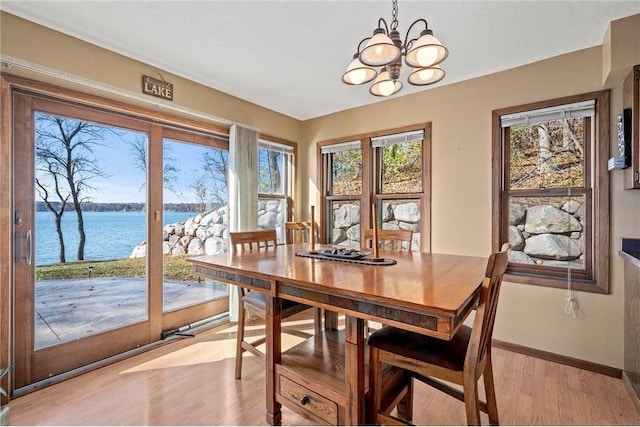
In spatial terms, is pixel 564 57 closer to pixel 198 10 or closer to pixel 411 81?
pixel 411 81

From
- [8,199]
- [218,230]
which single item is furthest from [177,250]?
[8,199]

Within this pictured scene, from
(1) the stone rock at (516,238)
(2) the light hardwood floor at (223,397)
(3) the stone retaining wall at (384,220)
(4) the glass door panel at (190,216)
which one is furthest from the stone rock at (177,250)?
(1) the stone rock at (516,238)

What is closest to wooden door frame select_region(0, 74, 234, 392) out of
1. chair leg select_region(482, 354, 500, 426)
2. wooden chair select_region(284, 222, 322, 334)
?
wooden chair select_region(284, 222, 322, 334)

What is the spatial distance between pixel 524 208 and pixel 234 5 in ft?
9.16

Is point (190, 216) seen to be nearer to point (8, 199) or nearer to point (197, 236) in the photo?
point (197, 236)

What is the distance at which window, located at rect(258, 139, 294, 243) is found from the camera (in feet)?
12.0

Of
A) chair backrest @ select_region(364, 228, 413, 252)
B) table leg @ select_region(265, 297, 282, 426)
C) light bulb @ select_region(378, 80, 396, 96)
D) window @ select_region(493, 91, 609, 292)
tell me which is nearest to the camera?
table leg @ select_region(265, 297, 282, 426)

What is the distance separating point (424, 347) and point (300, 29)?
2.12 m

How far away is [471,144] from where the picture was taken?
275 cm

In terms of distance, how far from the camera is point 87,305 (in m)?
A: 2.29

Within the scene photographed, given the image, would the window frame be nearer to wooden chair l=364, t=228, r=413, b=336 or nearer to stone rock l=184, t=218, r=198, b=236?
stone rock l=184, t=218, r=198, b=236

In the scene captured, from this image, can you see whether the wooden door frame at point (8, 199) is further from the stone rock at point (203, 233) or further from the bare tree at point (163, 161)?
the stone rock at point (203, 233)

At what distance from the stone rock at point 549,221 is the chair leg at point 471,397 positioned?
198cm

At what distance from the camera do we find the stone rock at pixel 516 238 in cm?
262
